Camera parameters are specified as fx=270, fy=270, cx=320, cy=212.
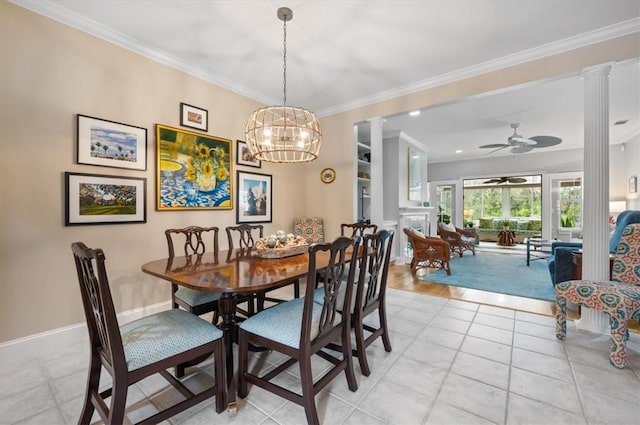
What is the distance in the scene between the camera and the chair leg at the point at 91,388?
1.33 meters

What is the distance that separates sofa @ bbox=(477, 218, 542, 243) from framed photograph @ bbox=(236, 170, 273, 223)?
813 centimetres

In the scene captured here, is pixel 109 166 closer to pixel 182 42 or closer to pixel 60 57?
pixel 60 57

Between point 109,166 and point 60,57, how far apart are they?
3.01 feet

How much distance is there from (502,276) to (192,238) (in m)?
4.69

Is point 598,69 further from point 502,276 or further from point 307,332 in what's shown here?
point 307,332

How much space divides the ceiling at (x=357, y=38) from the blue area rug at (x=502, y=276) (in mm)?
2566

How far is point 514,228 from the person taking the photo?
8.60 m

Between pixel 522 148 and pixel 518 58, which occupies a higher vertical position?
pixel 518 58

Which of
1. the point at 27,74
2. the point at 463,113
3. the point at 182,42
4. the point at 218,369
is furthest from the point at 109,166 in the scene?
the point at 463,113

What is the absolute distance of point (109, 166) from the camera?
8.11 feet

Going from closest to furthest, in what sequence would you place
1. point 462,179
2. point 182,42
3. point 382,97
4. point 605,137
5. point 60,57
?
point 60,57 → point 605,137 → point 182,42 → point 382,97 → point 462,179

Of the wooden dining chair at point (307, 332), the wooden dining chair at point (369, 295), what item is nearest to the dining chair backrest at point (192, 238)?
the wooden dining chair at point (307, 332)

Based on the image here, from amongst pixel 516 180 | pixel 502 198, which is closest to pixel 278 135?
pixel 516 180

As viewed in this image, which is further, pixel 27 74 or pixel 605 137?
pixel 605 137
